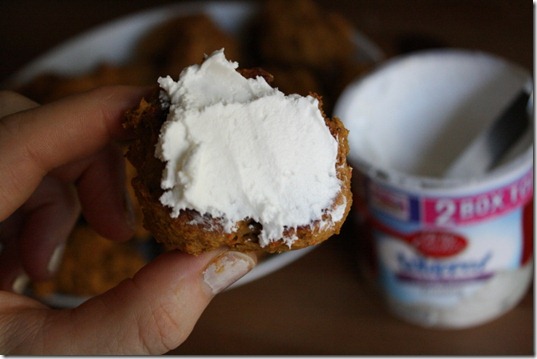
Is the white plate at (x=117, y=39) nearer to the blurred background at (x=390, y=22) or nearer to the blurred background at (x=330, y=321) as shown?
the blurred background at (x=390, y=22)

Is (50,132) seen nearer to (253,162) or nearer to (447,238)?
(253,162)

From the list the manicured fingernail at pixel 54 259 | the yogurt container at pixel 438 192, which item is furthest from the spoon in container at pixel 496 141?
the manicured fingernail at pixel 54 259

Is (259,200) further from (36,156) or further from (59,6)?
(59,6)

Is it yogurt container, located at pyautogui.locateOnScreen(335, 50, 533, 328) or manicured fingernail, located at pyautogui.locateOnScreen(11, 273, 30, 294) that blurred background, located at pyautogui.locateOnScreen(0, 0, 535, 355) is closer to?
yogurt container, located at pyautogui.locateOnScreen(335, 50, 533, 328)

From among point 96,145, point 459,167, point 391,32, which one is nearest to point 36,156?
point 96,145

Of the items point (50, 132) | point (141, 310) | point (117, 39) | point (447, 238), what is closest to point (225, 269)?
point (141, 310)
